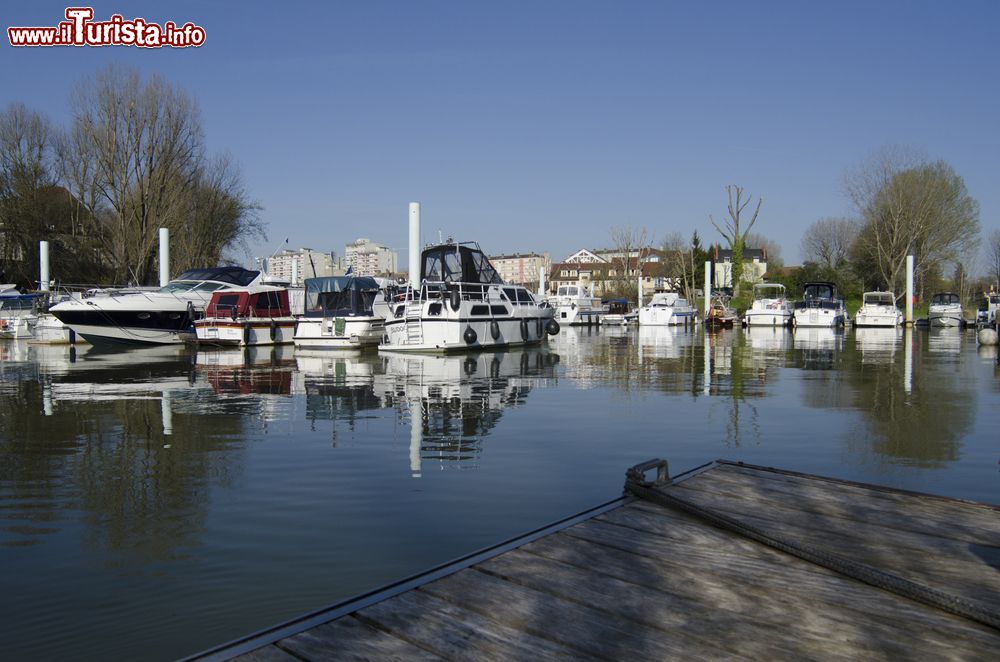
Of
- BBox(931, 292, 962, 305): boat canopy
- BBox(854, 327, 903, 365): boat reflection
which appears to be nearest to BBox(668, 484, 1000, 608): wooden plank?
BBox(854, 327, 903, 365): boat reflection

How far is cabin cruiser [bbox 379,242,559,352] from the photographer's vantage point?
2283cm

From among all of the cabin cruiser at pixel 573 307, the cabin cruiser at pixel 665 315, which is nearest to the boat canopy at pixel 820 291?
the cabin cruiser at pixel 665 315

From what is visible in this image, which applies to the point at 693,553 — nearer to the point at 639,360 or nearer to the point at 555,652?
the point at 555,652

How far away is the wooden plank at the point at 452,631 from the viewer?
8.79 feet

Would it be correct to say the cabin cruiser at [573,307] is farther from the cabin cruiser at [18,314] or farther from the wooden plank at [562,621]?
the wooden plank at [562,621]

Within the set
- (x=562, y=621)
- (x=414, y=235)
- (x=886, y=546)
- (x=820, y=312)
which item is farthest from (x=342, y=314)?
(x=820, y=312)

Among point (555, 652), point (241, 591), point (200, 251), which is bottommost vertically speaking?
point (241, 591)

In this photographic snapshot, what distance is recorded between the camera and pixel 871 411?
11320 millimetres

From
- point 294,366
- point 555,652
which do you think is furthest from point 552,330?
point 555,652

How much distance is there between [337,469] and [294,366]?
12985 mm

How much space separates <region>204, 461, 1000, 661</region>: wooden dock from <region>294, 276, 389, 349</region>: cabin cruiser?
21774 millimetres

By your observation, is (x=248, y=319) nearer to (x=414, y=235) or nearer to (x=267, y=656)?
(x=414, y=235)

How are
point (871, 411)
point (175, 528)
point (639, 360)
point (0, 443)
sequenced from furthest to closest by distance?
1. point (639, 360)
2. point (871, 411)
3. point (0, 443)
4. point (175, 528)

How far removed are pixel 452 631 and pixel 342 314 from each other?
23.9 m
